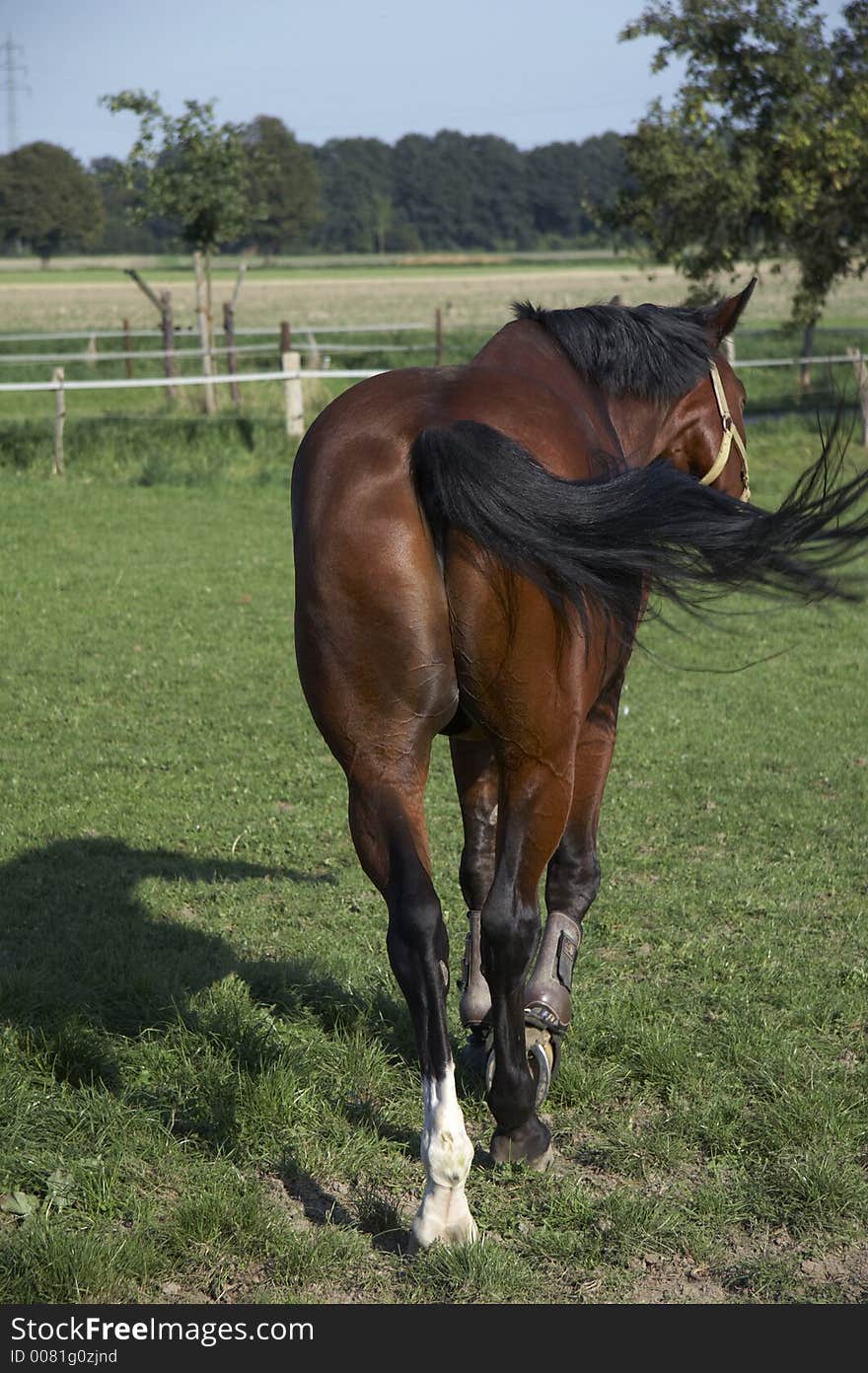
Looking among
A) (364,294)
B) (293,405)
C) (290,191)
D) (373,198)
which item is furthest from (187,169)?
(373,198)

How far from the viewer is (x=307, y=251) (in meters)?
114

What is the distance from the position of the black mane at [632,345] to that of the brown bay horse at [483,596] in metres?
0.35

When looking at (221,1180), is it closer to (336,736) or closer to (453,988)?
(336,736)

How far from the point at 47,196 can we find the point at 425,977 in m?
92.3

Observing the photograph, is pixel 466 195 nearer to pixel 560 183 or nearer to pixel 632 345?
pixel 560 183

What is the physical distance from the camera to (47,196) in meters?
85.6

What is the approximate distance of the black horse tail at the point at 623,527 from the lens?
3.02 metres

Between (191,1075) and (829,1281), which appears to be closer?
(829,1281)

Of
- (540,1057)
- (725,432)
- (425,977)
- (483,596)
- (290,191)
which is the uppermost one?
(290,191)

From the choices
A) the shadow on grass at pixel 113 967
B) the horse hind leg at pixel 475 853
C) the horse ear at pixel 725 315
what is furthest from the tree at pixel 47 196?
the horse hind leg at pixel 475 853

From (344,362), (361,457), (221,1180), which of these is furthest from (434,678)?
(344,362)

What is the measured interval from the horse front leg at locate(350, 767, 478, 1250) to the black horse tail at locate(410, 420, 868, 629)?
63 cm

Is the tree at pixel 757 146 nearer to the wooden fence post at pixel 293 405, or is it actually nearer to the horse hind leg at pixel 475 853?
the wooden fence post at pixel 293 405

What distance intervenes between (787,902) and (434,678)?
2.85 m
